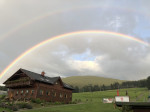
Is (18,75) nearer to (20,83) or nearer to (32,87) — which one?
(20,83)

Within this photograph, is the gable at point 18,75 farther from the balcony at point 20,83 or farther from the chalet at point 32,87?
the balcony at point 20,83

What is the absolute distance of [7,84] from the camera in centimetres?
4597

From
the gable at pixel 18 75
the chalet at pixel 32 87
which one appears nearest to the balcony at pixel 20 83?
the chalet at pixel 32 87

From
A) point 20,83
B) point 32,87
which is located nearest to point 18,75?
point 20,83

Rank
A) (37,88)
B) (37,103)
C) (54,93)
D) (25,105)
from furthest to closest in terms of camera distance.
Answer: (54,93) < (37,88) < (37,103) < (25,105)

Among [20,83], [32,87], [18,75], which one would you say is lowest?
[32,87]

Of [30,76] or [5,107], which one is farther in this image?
[30,76]

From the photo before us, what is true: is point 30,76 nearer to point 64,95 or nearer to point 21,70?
point 21,70

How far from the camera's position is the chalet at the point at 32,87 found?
3947 centimetres

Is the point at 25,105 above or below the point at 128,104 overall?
below

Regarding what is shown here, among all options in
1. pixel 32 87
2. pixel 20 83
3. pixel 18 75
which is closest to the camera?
A: pixel 32 87

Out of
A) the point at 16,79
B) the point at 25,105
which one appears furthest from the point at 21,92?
the point at 25,105

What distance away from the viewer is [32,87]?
4000 cm

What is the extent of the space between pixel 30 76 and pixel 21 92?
6633 mm
